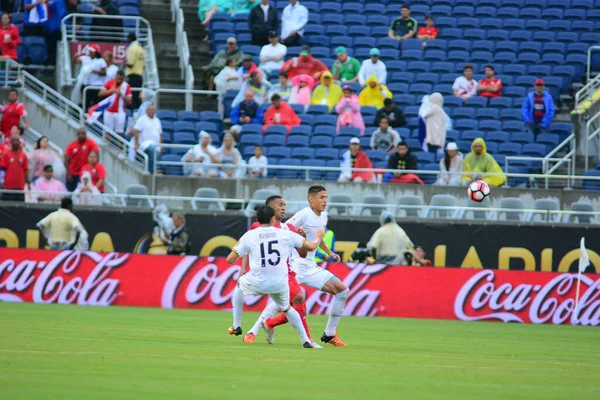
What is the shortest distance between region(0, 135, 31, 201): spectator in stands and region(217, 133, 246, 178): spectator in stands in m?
4.20

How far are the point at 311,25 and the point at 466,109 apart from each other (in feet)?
17.5

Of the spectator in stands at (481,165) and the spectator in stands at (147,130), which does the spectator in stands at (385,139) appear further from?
the spectator in stands at (147,130)

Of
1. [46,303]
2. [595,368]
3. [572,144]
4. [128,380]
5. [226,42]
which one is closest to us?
[128,380]

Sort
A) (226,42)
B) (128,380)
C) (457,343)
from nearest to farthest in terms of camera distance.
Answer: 1. (128,380)
2. (457,343)
3. (226,42)

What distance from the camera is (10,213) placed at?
23609 millimetres

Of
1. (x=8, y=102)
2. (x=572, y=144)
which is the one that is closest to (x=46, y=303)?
(x=8, y=102)

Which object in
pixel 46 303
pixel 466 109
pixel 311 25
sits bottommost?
pixel 46 303

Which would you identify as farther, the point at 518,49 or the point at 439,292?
the point at 518,49

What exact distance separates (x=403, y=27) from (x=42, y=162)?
11.2 metres

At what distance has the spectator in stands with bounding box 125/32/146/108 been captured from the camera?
2809 centimetres

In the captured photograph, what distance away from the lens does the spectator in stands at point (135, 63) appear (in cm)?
2809

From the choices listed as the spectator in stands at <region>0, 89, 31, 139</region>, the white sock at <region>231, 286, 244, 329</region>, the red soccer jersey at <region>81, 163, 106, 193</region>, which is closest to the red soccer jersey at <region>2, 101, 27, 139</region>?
the spectator in stands at <region>0, 89, 31, 139</region>

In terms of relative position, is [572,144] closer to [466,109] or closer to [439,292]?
[466,109]

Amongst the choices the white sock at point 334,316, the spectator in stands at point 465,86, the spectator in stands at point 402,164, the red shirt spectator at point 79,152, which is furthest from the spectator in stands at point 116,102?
Answer: the white sock at point 334,316
